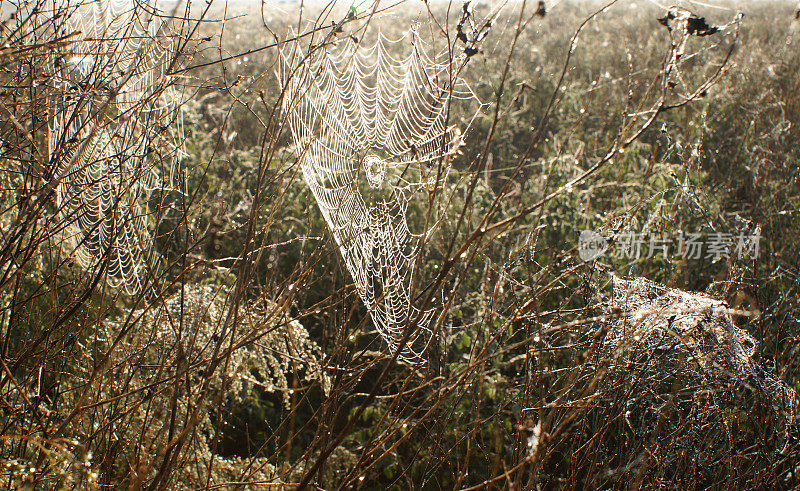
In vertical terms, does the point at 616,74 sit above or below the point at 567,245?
above

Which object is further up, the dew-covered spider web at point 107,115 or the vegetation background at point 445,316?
the dew-covered spider web at point 107,115

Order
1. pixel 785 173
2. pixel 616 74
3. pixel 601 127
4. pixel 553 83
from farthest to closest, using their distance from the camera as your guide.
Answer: pixel 616 74
pixel 553 83
pixel 601 127
pixel 785 173

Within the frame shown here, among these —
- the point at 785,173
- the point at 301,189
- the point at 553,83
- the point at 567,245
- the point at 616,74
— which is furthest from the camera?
the point at 616,74

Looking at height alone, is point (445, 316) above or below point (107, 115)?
below

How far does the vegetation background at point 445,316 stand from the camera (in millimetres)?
1237

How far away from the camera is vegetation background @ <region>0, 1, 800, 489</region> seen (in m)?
1.24

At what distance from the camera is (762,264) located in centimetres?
310

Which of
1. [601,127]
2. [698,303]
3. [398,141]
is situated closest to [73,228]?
[398,141]

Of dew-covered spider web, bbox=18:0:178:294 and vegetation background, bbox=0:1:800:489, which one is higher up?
dew-covered spider web, bbox=18:0:178:294

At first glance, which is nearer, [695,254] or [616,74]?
[695,254]

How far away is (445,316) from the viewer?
54.1 inches

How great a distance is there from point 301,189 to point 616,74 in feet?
13.8

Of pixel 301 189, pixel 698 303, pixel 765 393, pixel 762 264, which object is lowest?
pixel 762 264

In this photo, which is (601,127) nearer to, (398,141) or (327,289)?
(398,141)
